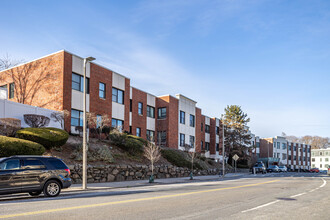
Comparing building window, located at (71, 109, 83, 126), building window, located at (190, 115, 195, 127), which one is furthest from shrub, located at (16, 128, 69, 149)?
building window, located at (190, 115, 195, 127)

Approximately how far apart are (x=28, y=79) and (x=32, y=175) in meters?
20.7

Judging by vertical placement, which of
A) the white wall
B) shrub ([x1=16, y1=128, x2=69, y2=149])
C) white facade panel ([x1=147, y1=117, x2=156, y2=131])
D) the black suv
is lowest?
the black suv

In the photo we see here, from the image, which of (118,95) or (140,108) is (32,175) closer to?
(118,95)

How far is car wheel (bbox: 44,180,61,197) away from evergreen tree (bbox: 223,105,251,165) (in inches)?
1801

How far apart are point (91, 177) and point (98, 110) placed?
11377 mm

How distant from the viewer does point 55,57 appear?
28000 mm

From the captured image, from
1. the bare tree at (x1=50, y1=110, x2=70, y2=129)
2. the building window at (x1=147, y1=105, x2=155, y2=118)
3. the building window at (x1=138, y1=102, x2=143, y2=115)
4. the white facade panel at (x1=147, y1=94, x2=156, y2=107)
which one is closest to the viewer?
the bare tree at (x1=50, y1=110, x2=70, y2=129)

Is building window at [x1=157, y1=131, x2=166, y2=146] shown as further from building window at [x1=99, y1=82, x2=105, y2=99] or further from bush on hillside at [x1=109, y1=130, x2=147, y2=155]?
bush on hillside at [x1=109, y1=130, x2=147, y2=155]

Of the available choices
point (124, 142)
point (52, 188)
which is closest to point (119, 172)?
point (124, 142)

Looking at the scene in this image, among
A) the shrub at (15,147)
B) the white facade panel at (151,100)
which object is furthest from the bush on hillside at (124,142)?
the white facade panel at (151,100)

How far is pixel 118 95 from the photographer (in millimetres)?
34281

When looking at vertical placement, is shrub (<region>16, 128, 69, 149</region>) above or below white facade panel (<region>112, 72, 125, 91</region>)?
below

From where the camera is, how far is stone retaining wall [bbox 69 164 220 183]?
19.6 metres

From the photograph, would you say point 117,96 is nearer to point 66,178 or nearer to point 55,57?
point 55,57
